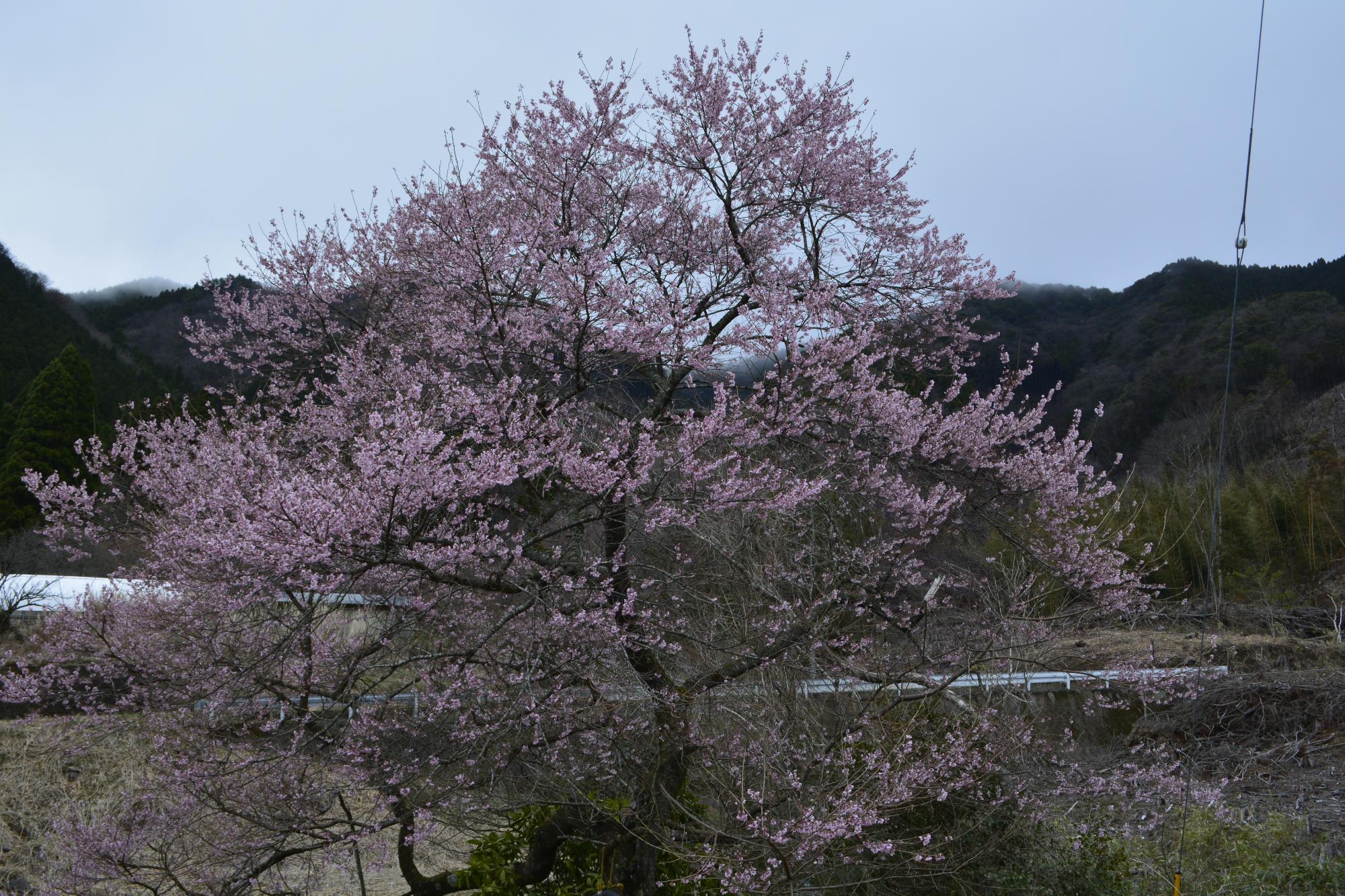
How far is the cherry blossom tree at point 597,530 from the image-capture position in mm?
4125

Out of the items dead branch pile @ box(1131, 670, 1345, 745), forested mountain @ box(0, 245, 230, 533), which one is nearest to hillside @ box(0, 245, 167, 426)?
forested mountain @ box(0, 245, 230, 533)

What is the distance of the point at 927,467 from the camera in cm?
547

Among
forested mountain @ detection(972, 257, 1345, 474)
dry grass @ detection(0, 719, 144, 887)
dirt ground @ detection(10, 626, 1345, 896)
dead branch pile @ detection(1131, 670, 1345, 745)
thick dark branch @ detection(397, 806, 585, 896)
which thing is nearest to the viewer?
thick dark branch @ detection(397, 806, 585, 896)

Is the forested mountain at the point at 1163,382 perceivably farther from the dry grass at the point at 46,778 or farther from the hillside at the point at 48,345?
the dry grass at the point at 46,778

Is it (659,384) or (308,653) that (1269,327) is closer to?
(659,384)

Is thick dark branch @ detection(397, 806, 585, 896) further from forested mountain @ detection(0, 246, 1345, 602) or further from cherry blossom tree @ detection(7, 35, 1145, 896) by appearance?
forested mountain @ detection(0, 246, 1345, 602)

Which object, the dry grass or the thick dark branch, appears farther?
the dry grass

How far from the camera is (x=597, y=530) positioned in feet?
17.8

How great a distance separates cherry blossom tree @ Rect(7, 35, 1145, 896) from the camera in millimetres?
4125

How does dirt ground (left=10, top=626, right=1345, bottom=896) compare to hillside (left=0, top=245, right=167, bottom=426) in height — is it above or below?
below

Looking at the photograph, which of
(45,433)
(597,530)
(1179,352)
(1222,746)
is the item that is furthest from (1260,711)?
(45,433)

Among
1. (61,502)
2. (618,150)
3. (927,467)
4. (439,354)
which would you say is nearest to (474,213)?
(439,354)

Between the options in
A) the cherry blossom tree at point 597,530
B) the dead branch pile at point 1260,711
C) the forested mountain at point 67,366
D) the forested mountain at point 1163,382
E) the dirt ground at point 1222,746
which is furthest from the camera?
the forested mountain at point 67,366

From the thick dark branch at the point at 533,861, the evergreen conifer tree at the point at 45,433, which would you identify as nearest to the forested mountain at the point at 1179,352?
the thick dark branch at the point at 533,861
